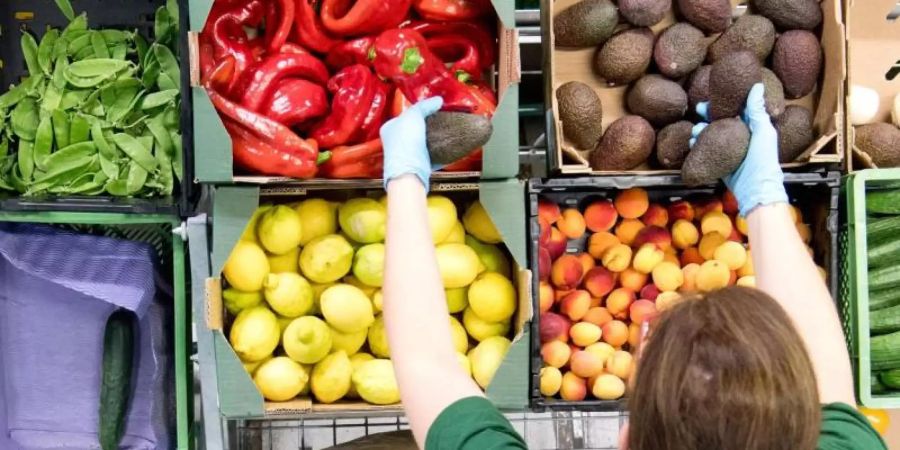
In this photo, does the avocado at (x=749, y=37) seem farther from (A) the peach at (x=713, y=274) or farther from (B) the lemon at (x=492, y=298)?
(B) the lemon at (x=492, y=298)

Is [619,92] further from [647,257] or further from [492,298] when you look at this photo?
[492,298]

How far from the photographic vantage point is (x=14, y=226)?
1.62m

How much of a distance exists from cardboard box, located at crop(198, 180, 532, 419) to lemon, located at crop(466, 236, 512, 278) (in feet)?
0.33

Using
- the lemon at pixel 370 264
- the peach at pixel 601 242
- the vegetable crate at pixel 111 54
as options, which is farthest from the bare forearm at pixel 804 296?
the vegetable crate at pixel 111 54

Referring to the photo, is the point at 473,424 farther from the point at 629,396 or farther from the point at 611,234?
the point at 611,234

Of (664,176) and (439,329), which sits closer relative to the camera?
(439,329)

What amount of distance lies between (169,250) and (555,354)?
90 centimetres

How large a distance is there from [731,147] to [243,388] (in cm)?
104

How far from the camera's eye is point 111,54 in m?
1.68

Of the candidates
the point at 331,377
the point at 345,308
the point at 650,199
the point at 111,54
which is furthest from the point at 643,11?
the point at 111,54

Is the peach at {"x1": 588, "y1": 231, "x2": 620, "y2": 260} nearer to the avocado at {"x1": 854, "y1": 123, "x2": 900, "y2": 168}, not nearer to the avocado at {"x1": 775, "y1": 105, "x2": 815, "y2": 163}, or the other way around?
the avocado at {"x1": 775, "y1": 105, "x2": 815, "y2": 163}

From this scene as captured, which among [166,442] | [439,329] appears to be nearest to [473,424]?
[439,329]

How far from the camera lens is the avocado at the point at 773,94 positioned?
158cm

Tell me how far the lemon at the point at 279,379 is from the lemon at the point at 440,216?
380 millimetres
